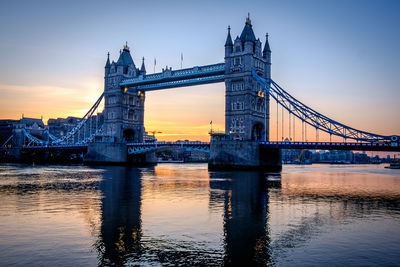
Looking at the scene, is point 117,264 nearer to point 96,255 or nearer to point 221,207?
point 96,255

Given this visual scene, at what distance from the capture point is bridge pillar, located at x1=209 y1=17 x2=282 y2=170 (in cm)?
6525

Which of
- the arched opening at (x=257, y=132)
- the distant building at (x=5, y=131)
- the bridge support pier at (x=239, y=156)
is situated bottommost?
the bridge support pier at (x=239, y=156)

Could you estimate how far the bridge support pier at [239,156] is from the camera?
6194 centimetres

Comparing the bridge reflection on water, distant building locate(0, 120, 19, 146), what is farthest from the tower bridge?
distant building locate(0, 120, 19, 146)

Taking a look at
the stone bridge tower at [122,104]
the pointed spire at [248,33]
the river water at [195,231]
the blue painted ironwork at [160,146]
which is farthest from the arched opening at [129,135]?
the river water at [195,231]

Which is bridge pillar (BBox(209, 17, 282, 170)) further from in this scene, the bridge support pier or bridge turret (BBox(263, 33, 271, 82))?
bridge turret (BBox(263, 33, 271, 82))

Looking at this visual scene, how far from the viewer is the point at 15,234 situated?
15.4m

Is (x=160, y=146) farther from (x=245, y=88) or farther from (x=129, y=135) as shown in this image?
(x=245, y=88)

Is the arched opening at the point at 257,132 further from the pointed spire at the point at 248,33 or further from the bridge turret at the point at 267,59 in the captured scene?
the pointed spire at the point at 248,33

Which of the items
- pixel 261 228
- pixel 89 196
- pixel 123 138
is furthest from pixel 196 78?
pixel 261 228

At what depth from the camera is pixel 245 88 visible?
6762 cm

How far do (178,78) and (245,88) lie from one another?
17884mm

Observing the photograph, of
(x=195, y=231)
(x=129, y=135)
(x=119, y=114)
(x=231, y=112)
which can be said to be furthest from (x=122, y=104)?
(x=195, y=231)

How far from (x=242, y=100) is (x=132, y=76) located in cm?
3558
